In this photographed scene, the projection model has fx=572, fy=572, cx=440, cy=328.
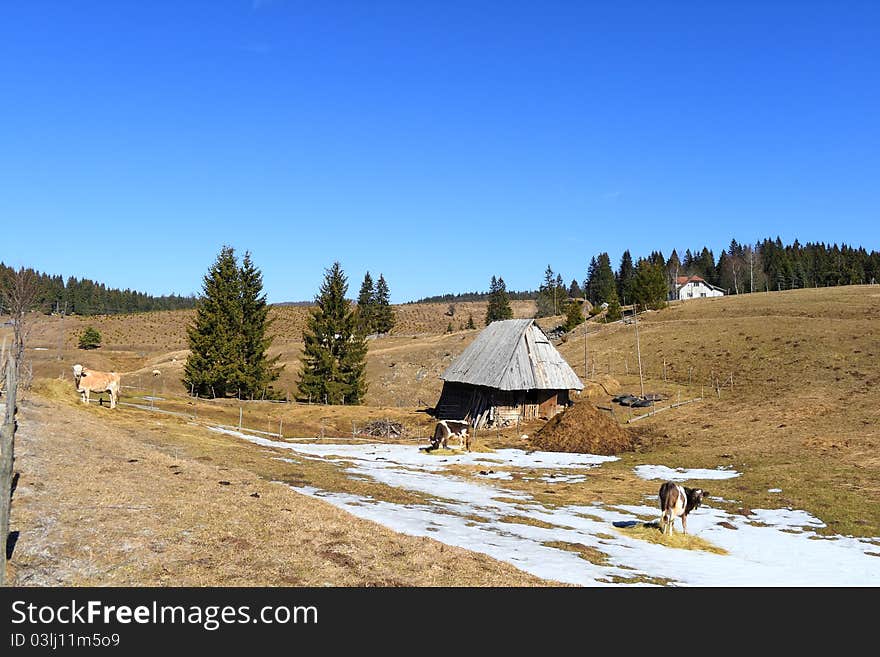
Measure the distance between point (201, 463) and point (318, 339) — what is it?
40.3m

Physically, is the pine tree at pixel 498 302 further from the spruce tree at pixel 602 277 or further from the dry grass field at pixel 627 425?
the dry grass field at pixel 627 425

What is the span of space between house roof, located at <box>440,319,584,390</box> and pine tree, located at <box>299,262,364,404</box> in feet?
38.7

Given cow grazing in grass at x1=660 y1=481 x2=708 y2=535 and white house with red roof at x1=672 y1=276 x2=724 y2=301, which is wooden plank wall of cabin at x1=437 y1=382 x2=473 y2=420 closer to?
cow grazing in grass at x1=660 y1=481 x2=708 y2=535

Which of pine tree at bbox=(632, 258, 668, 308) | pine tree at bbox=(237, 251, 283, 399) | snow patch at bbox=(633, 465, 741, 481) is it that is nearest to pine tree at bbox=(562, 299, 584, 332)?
pine tree at bbox=(632, 258, 668, 308)

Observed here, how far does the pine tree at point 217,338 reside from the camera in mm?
55875

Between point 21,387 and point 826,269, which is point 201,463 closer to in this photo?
point 21,387

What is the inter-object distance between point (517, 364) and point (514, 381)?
2.07 m

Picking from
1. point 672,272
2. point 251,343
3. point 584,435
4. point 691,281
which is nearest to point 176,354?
point 251,343

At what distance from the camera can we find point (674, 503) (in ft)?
56.4

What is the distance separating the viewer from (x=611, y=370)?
6638 centimetres

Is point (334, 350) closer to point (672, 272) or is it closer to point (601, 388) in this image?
point (601, 388)

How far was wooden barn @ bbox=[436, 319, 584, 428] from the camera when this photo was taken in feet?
155

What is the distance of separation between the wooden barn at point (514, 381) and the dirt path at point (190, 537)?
31.3 m
